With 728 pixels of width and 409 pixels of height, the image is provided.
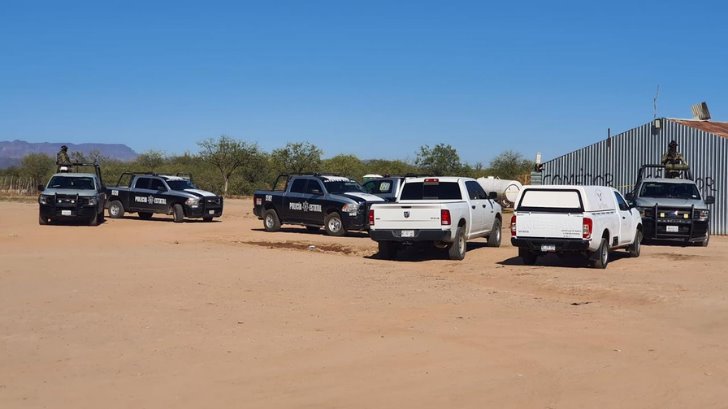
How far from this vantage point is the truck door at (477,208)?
21.0m

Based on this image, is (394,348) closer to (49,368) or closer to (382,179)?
(49,368)

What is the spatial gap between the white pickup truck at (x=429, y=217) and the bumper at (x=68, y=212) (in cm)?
1264

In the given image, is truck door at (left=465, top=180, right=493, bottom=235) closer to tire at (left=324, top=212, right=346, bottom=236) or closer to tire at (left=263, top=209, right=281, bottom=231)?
tire at (left=324, top=212, right=346, bottom=236)

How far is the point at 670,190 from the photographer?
85.7 feet

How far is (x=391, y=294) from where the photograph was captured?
13828mm

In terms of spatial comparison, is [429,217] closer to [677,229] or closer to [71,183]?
[677,229]

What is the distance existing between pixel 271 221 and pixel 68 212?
22.2ft

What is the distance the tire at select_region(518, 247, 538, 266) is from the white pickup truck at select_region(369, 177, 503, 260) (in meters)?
1.51

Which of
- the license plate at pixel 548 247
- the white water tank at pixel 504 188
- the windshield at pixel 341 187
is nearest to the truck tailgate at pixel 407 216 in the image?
the license plate at pixel 548 247

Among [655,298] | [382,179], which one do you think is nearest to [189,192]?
[382,179]

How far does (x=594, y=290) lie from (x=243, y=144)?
5963 cm

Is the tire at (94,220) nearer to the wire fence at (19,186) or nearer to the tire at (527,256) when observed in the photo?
the tire at (527,256)

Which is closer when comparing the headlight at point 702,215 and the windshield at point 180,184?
the headlight at point 702,215

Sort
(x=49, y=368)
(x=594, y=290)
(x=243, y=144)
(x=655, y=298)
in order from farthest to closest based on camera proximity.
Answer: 1. (x=243, y=144)
2. (x=594, y=290)
3. (x=655, y=298)
4. (x=49, y=368)
